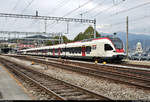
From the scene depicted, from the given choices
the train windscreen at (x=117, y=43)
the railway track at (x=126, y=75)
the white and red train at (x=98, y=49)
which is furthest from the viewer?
the train windscreen at (x=117, y=43)

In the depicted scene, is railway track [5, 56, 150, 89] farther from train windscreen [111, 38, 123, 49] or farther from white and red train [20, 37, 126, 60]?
train windscreen [111, 38, 123, 49]

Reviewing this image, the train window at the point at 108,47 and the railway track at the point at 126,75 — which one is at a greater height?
the train window at the point at 108,47

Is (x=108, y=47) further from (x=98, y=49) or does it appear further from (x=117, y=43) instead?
(x=98, y=49)

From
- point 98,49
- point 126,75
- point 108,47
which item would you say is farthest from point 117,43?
point 126,75

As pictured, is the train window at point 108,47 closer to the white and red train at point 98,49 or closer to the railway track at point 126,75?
the white and red train at point 98,49

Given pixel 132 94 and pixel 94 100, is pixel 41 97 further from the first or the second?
pixel 132 94

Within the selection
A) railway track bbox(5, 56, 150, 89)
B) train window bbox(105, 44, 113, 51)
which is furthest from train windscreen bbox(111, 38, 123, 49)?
railway track bbox(5, 56, 150, 89)

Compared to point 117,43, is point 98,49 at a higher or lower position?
lower

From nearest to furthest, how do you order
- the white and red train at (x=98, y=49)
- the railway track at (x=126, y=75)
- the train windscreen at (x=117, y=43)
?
the railway track at (x=126, y=75)
the white and red train at (x=98, y=49)
the train windscreen at (x=117, y=43)

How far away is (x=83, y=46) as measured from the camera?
85.1 ft

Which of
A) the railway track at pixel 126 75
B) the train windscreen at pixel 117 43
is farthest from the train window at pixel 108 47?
the railway track at pixel 126 75

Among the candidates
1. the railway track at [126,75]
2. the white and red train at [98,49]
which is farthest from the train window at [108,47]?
the railway track at [126,75]

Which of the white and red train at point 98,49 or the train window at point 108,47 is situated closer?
the white and red train at point 98,49

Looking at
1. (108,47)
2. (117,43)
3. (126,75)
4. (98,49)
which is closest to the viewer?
(126,75)
